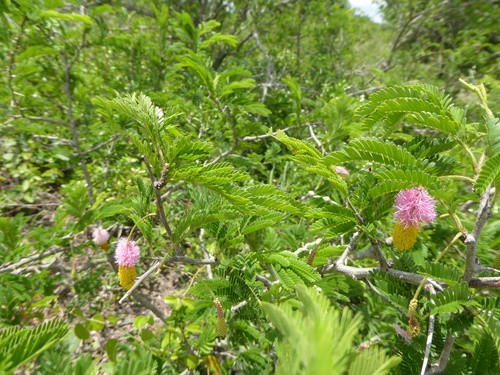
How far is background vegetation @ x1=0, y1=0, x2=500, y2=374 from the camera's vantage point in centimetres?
79

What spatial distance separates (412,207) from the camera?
0.95m

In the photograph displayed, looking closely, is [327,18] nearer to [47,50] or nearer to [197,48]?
[197,48]

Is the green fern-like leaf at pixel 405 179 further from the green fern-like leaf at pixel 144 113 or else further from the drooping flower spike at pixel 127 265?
the drooping flower spike at pixel 127 265

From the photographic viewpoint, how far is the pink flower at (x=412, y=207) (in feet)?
3.11

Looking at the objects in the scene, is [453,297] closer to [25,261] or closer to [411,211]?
[411,211]

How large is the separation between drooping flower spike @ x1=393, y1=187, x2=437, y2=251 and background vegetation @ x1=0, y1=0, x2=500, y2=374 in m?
0.05

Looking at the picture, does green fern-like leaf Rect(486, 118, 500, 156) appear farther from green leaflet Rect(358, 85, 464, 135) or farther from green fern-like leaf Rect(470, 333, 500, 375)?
green fern-like leaf Rect(470, 333, 500, 375)

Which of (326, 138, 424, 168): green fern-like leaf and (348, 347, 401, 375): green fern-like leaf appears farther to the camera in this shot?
(326, 138, 424, 168): green fern-like leaf

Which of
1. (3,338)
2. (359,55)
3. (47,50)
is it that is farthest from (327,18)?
(3,338)

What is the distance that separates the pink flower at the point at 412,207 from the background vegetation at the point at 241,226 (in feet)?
0.15

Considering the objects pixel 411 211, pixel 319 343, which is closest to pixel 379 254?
pixel 411 211

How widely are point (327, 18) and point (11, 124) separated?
4739 mm

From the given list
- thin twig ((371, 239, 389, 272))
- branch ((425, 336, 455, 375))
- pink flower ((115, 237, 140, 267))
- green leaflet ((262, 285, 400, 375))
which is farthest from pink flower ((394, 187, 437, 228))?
pink flower ((115, 237, 140, 267))

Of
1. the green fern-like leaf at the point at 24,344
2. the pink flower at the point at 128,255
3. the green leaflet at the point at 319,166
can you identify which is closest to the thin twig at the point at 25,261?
the pink flower at the point at 128,255
